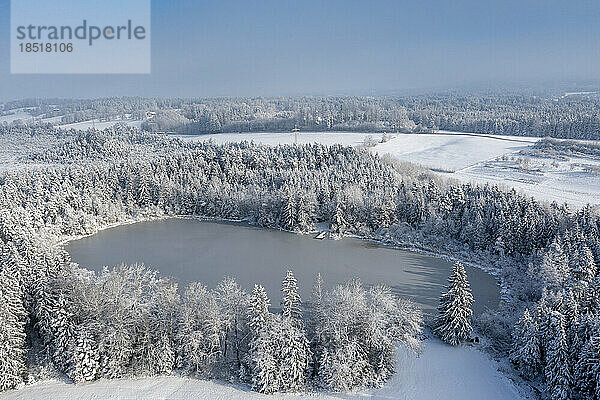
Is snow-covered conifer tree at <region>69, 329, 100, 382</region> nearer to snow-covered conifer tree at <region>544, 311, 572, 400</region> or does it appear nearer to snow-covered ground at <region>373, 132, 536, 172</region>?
snow-covered conifer tree at <region>544, 311, 572, 400</region>

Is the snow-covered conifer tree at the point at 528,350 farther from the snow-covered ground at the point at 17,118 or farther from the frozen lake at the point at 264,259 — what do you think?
the snow-covered ground at the point at 17,118

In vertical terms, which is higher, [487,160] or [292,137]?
[292,137]

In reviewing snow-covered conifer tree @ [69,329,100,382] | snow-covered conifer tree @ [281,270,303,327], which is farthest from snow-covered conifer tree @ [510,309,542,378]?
snow-covered conifer tree @ [69,329,100,382]

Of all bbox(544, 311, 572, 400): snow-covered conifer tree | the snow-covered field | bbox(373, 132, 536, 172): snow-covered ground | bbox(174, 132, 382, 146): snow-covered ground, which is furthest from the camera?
bbox(174, 132, 382, 146): snow-covered ground

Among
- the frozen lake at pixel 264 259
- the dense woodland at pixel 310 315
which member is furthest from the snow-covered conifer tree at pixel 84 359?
the frozen lake at pixel 264 259

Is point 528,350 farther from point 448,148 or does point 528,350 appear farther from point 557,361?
point 448,148

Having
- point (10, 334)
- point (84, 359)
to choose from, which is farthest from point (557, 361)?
point (10, 334)

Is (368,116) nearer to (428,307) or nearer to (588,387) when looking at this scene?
(428,307)
